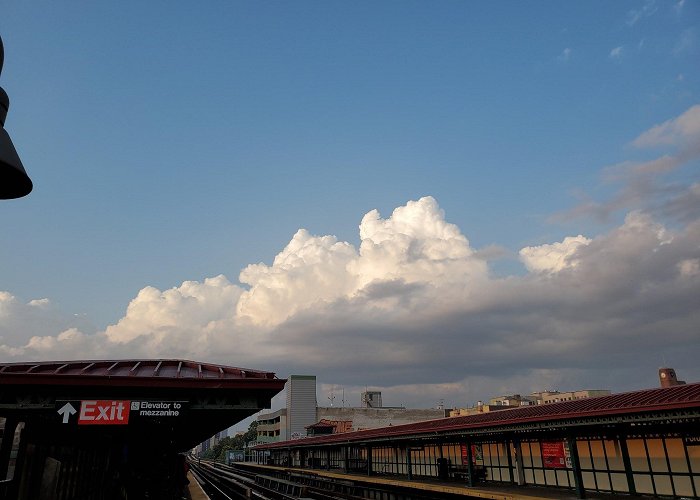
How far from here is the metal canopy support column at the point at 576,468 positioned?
2144 centimetres

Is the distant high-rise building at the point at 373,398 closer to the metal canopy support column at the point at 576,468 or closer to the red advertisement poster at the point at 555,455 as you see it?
the red advertisement poster at the point at 555,455

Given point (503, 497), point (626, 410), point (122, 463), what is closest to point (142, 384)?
point (122, 463)

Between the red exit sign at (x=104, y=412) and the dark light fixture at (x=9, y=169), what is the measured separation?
8.62 m

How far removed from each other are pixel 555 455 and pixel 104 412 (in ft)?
71.8

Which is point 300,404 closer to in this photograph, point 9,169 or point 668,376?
point 668,376

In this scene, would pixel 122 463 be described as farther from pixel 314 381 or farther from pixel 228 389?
pixel 314 381

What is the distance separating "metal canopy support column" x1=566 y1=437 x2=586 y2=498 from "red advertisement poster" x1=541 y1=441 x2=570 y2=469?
1.77 metres

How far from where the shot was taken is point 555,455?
2472cm

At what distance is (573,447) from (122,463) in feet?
61.9

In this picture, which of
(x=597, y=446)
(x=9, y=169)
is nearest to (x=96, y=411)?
(x=9, y=169)

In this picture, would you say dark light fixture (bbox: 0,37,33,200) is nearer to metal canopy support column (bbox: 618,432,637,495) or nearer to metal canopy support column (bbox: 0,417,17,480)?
metal canopy support column (bbox: 0,417,17,480)

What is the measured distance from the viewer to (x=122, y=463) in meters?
18.8

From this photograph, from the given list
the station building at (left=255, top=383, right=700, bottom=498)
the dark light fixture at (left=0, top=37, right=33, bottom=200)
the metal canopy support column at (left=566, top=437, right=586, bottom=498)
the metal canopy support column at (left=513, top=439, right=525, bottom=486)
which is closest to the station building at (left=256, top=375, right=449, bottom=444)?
the station building at (left=255, top=383, right=700, bottom=498)

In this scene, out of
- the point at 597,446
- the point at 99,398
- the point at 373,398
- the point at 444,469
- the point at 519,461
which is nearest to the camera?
the point at 99,398
